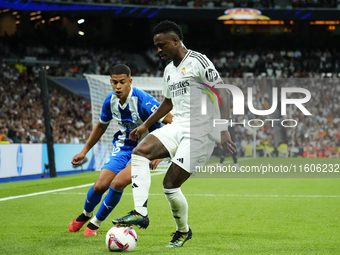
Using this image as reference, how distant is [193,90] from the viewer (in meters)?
4.50

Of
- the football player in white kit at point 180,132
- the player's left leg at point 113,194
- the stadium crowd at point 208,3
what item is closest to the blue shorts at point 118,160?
the player's left leg at point 113,194

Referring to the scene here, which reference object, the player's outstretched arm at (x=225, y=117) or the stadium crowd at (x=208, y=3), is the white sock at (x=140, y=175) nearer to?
the player's outstretched arm at (x=225, y=117)

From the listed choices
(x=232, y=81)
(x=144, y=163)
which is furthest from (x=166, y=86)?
(x=232, y=81)

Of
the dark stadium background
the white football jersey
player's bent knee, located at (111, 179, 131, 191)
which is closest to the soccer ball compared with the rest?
player's bent knee, located at (111, 179, 131, 191)

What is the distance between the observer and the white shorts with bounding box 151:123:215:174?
4.31 metres

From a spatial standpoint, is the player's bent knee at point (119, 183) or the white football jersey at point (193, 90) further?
the player's bent knee at point (119, 183)

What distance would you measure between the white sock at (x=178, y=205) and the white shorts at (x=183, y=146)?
268mm

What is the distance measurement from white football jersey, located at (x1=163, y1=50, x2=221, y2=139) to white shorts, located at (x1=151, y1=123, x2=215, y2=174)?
0.08 meters

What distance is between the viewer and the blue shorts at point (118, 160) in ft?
18.1

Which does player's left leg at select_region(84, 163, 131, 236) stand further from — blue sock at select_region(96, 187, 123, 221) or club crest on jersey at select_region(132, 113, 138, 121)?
club crest on jersey at select_region(132, 113, 138, 121)

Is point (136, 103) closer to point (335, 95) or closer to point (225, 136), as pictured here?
point (225, 136)

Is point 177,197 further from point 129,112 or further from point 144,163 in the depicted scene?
point 129,112

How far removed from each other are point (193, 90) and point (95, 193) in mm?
1888

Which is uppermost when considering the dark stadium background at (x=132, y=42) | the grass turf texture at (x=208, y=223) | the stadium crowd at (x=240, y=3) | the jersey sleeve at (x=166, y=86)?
the stadium crowd at (x=240, y=3)
